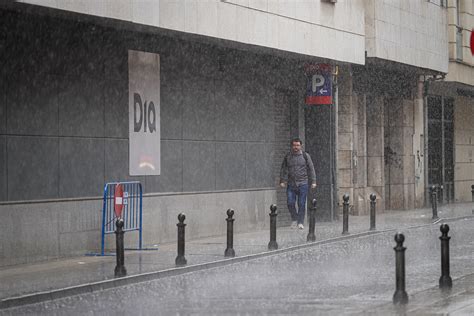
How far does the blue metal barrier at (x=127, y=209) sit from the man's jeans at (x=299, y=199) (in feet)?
17.9

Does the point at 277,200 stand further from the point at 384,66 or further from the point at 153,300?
the point at 153,300

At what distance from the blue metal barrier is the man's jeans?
5.47 meters

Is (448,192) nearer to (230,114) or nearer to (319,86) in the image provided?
(319,86)

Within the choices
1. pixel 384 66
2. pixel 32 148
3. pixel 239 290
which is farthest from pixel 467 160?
pixel 239 290

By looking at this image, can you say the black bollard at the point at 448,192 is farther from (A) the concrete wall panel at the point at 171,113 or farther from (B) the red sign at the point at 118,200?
(B) the red sign at the point at 118,200

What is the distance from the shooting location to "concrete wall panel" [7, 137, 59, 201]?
56.4 ft

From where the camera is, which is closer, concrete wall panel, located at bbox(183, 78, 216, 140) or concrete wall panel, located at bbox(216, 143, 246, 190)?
concrete wall panel, located at bbox(183, 78, 216, 140)

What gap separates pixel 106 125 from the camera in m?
19.6

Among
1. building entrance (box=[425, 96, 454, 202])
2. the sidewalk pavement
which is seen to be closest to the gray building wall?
the sidewalk pavement

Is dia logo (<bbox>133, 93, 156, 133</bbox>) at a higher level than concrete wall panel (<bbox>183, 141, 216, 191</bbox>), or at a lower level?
higher

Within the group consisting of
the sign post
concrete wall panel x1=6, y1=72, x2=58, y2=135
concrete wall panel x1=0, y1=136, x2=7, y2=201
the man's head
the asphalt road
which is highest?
the sign post

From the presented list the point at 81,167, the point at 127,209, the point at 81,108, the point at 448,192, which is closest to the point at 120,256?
the point at 81,167

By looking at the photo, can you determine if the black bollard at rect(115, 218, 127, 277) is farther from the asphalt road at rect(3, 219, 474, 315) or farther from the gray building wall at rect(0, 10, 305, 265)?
the gray building wall at rect(0, 10, 305, 265)

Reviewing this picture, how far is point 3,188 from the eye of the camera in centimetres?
1697
